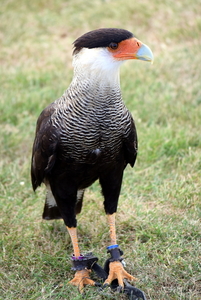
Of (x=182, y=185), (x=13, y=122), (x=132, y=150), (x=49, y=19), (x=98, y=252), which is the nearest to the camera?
(x=132, y=150)

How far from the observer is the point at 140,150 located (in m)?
5.27

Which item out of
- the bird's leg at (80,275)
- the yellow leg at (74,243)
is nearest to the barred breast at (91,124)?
the yellow leg at (74,243)

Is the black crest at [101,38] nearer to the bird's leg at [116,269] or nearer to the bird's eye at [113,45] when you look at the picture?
the bird's eye at [113,45]

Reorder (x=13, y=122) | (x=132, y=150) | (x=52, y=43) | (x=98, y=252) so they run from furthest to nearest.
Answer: (x=52, y=43)
(x=13, y=122)
(x=98, y=252)
(x=132, y=150)

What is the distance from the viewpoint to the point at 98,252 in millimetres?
3900

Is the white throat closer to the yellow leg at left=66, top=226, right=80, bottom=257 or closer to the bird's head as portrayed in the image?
the bird's head

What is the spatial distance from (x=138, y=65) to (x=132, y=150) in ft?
13.4

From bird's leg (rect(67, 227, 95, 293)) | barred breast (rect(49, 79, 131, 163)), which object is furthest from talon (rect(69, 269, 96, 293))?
barred breast (rect(49, 79, 131, 163))

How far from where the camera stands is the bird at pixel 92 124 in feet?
10.3

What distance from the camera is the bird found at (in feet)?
10.3

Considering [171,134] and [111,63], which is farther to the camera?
[171,134]

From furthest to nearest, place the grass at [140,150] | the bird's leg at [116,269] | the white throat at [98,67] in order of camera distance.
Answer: the grass at [140,150] → the bird's leg at [116,269] → the white throat at [98,67]

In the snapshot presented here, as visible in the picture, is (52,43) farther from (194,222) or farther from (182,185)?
(194,222)

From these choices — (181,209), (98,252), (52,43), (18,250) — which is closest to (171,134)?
(181,209)
